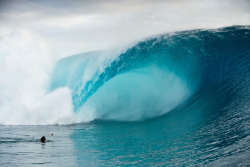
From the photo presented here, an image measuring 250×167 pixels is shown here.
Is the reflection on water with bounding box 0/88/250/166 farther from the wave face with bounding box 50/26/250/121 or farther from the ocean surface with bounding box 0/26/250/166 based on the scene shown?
the wave face with bounding box 50/26/250/121

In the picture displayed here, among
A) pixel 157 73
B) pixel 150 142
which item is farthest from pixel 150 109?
pixel 150 142

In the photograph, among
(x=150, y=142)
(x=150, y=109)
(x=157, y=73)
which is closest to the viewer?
(x=150, y=142)

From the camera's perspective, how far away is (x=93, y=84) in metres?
12.8

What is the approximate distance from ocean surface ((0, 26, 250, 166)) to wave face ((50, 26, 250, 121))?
0.14 feet

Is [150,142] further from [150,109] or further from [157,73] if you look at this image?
[157,73]

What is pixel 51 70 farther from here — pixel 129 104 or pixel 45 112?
pixel 129 104

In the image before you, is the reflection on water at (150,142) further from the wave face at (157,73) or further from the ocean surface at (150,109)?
the wave face at (157,73)

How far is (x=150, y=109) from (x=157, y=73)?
2.17 meters

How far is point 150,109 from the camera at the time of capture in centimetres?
1179

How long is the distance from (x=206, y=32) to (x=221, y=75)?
3.09 m

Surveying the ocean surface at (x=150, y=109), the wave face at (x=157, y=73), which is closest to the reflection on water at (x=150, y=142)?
the ocean surface at (x=150, y=109)

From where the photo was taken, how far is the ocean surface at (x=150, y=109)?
6.00 meters

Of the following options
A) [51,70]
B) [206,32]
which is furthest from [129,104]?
[51,70]

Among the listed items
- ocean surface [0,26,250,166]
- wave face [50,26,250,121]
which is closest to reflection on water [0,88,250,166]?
ocean surface [0,26,250,166]
